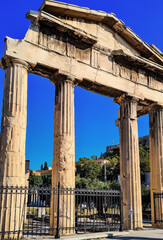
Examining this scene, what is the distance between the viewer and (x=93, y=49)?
13461 millimetres

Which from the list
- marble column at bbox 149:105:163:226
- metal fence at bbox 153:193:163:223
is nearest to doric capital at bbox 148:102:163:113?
marble column at bbox 149:105:163:226

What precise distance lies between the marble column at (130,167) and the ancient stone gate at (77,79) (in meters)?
0.04

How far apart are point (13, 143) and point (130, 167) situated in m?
6.37

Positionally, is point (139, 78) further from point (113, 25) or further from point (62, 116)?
point (62, 116)

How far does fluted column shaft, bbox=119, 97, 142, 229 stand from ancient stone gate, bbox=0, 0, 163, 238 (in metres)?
0.04

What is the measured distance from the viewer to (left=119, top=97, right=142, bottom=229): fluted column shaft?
13.1m

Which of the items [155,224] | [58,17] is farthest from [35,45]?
[155,224]

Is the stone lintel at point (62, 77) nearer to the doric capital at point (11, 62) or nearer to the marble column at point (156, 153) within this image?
the doric capital at point (11, 62)

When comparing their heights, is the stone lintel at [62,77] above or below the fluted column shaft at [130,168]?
above

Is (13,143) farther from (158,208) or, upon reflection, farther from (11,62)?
(158,208)

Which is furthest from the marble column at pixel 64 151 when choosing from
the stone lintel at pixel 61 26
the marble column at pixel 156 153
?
the marble column at pixel 156 153

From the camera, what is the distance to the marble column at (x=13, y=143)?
8.98 meters

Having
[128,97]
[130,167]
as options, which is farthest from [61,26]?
[130,167]

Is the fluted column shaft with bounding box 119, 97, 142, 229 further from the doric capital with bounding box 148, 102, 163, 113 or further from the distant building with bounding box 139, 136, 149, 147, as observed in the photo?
the distant building with bounding box 139, 136, 149, 147
